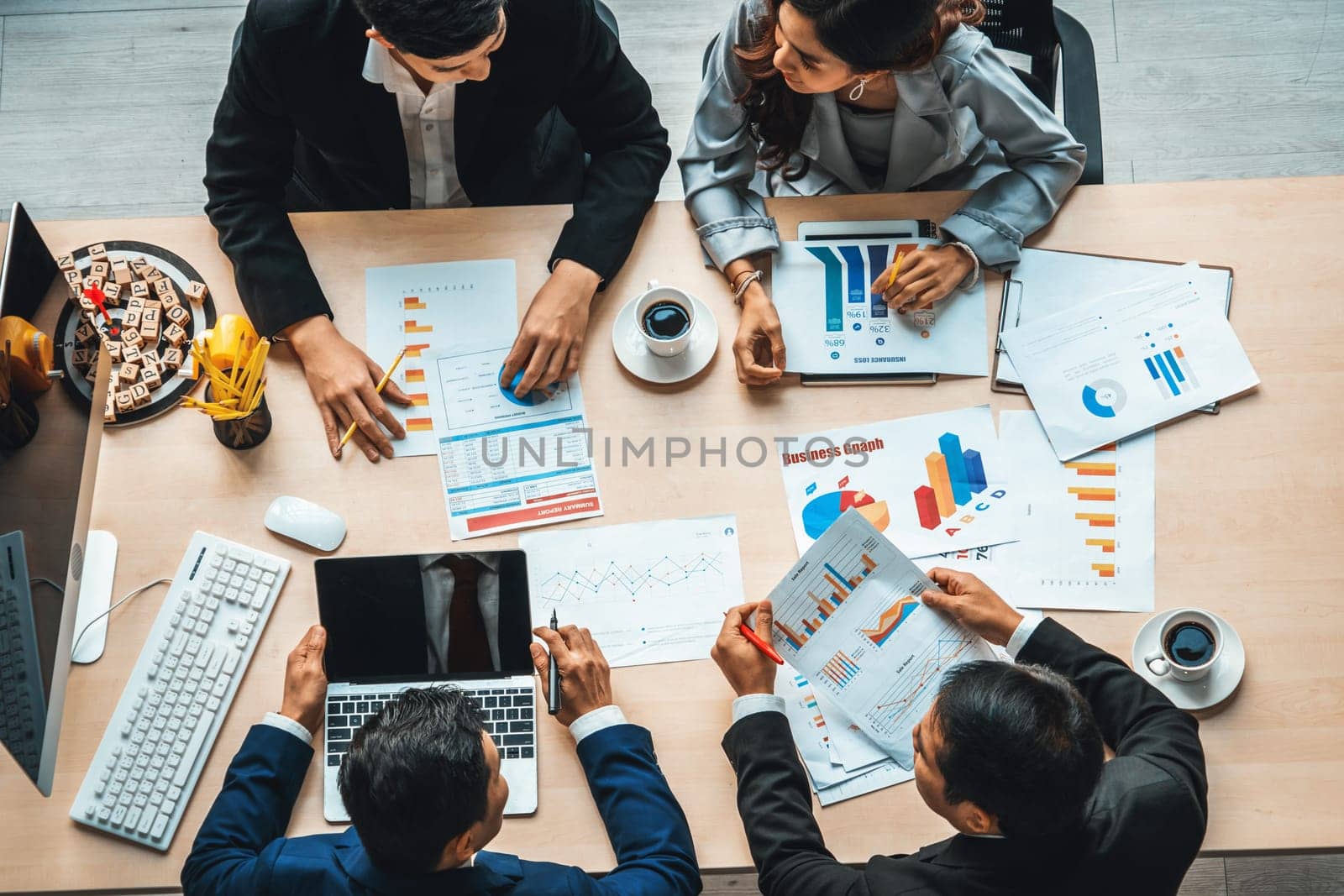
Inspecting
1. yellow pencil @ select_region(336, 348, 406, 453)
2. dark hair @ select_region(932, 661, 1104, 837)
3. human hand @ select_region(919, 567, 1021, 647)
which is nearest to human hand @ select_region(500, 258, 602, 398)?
yellow pencil @ select_region(336, 348, 406, 453)

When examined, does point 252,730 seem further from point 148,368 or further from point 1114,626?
point 1114,626

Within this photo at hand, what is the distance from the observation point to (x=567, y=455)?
1460 mm

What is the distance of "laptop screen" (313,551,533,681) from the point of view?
137cm

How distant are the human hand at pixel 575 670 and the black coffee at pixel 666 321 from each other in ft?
1.36

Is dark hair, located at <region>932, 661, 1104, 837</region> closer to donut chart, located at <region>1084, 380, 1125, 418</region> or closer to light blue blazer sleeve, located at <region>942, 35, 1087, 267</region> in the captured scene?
donut chart, located at <region>1084, 380, 1125, 418</region>

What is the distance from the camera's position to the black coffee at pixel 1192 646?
1.31 meters

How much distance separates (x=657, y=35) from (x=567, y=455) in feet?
4.52

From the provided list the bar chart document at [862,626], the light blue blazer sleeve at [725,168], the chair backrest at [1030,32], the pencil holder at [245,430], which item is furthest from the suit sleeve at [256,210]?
the chair backrest at [1030,32]

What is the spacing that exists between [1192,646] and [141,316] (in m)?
1.47

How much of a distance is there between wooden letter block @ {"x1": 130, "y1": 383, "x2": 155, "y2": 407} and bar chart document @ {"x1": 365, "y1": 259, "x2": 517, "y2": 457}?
0.31 metres

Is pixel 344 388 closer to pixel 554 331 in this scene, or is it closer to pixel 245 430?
pixel 245 430

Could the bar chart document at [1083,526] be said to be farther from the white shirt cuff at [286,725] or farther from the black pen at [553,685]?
the white shirt cuff at [286,725]

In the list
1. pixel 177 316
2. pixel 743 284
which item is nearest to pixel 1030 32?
pixel 743 284

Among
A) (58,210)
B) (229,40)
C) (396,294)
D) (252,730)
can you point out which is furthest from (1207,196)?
(58,210)
